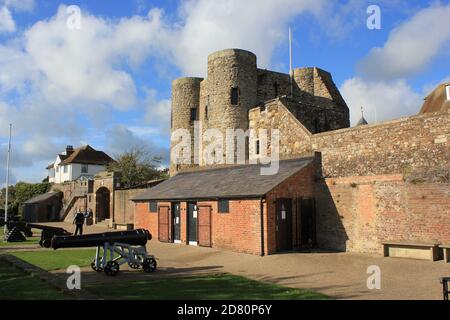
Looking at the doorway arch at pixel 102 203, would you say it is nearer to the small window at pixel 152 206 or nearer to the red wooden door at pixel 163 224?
the small window at pixel 152 206

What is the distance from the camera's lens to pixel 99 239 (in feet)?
40.3

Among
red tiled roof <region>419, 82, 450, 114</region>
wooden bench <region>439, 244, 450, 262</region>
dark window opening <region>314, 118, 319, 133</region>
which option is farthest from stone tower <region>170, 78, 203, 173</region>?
wooden bench <region>439, 244, 450, 262</region>

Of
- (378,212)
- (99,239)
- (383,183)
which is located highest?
(383,183)

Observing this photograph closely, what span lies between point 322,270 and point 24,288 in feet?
27.0

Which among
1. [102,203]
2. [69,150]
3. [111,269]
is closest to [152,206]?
[111,269]

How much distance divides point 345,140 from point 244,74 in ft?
43.9

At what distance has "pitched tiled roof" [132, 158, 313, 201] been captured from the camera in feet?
57.3

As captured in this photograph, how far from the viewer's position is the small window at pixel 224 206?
1811cm

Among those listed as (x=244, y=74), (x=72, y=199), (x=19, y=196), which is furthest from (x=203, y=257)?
(x=19, y=196)

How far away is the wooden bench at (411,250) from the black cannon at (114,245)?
8.43 metres

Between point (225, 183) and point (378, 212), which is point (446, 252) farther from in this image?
point (225, 183)

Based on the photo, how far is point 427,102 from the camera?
1336 inches

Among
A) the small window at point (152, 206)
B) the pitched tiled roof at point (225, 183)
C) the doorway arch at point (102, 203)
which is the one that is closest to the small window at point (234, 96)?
the pitched tiled roof at point (225, 183)
